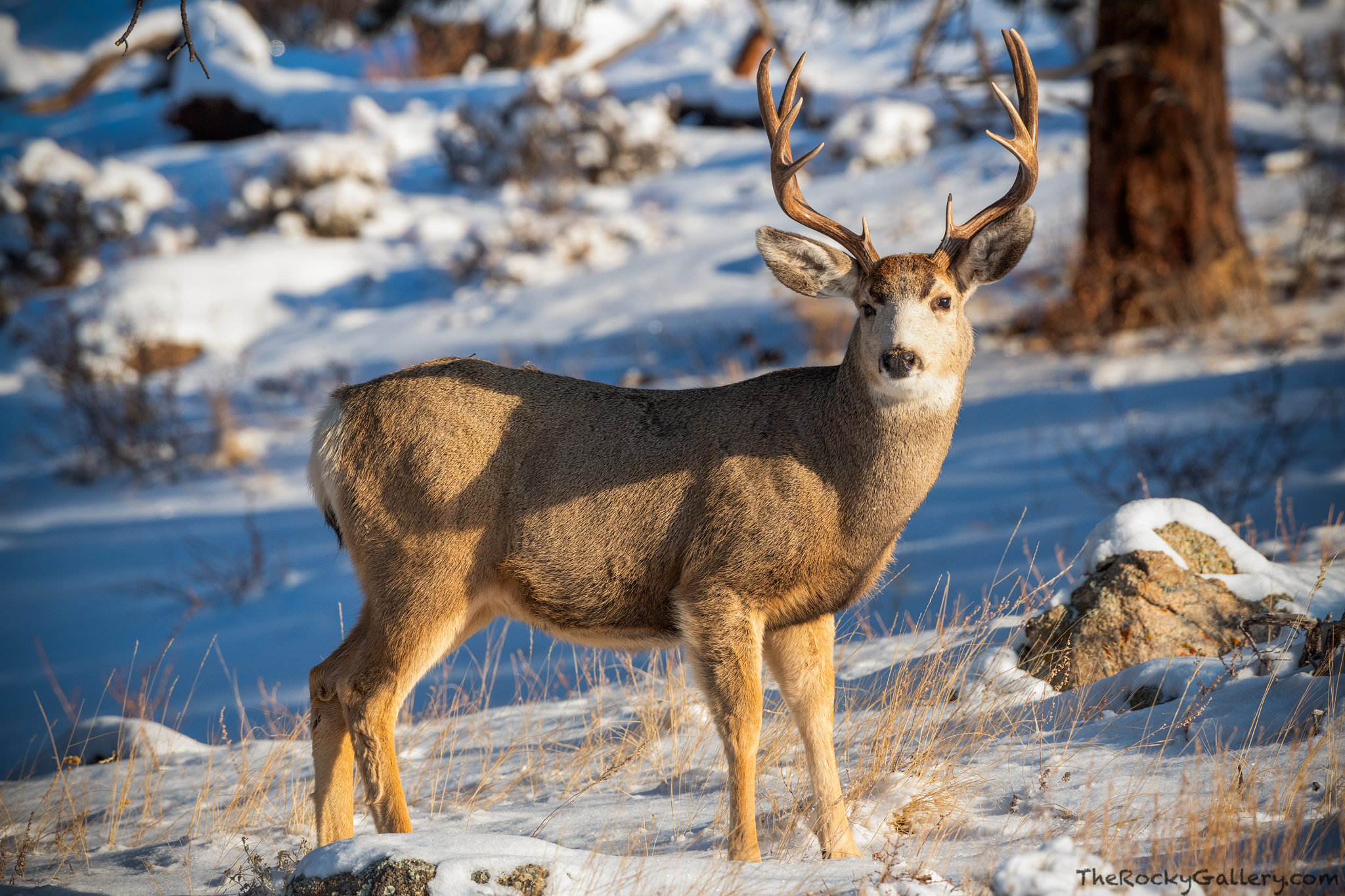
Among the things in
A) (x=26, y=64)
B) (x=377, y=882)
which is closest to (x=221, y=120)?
(x=26, y=64)

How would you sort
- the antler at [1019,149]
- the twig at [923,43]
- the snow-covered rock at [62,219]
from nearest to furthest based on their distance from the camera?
1. the antler at [1019,149]
2. the twig at [923,43]
3. the snow-covered rock at [62,219]

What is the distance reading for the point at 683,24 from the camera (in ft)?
98.8

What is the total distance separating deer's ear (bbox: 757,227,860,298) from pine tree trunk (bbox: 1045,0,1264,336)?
6894 mm

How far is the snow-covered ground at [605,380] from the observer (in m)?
3.73

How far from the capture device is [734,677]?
11.2 ft

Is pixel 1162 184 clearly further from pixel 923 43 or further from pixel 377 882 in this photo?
pixel 377 882

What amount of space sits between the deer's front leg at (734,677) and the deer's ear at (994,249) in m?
1.53

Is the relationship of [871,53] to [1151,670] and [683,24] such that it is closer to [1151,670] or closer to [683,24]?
[683,24]

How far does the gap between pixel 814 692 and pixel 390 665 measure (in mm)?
1553

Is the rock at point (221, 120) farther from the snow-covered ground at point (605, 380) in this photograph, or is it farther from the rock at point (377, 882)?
the rock at point (377, 882)

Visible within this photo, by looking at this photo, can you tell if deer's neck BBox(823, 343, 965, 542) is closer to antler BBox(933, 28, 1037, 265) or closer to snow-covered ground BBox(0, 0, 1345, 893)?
antler BBox(933, 28, 1037, 265)

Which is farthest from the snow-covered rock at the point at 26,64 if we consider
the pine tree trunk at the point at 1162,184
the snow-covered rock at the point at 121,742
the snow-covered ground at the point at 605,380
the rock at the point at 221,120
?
the pine tree trunk at the point at 1162,184

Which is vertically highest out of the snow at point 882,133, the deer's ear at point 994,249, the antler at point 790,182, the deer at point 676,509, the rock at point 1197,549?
the snow at point 882,133

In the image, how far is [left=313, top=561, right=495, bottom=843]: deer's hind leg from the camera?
11.5ft
